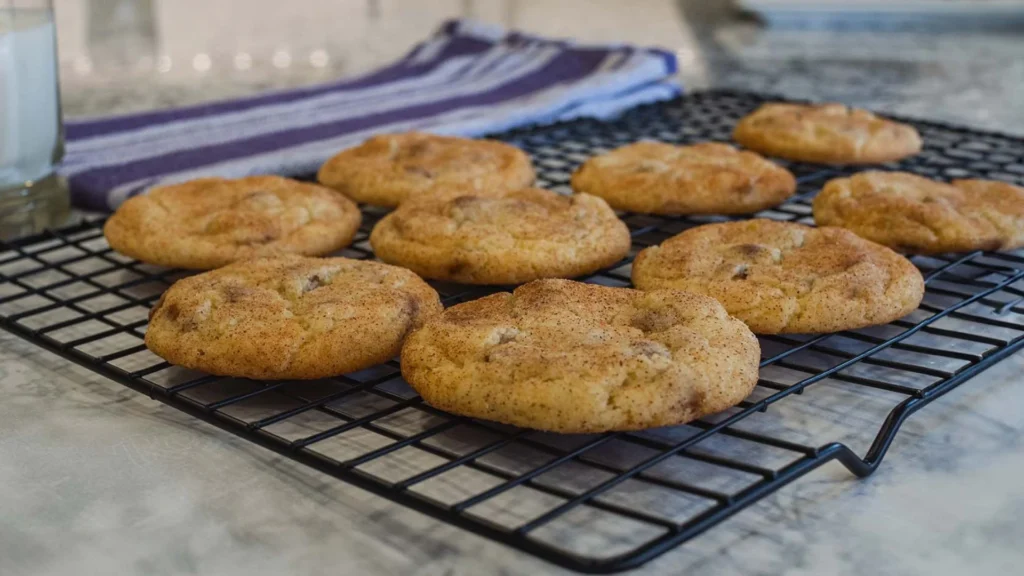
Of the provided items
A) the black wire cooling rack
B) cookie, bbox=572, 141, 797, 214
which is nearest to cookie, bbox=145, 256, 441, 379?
the black wire cooling rack

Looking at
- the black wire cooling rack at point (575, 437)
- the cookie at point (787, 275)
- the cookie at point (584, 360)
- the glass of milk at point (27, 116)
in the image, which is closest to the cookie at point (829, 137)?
the black wire cooling rack at point (575, 437)

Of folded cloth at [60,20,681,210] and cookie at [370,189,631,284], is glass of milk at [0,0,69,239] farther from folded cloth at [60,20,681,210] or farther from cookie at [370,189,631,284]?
cookie at [370,189,631,284]

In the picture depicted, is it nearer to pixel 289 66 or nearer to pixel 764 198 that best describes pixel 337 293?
pixel 764 198

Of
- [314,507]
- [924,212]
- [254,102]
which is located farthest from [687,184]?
[254,102]

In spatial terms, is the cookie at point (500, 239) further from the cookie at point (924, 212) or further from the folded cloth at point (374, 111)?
the folded cloth at point (374, 111)

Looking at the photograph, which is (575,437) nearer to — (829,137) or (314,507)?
(314,507)

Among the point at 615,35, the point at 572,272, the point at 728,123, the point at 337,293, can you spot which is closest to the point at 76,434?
the point at 337,293
